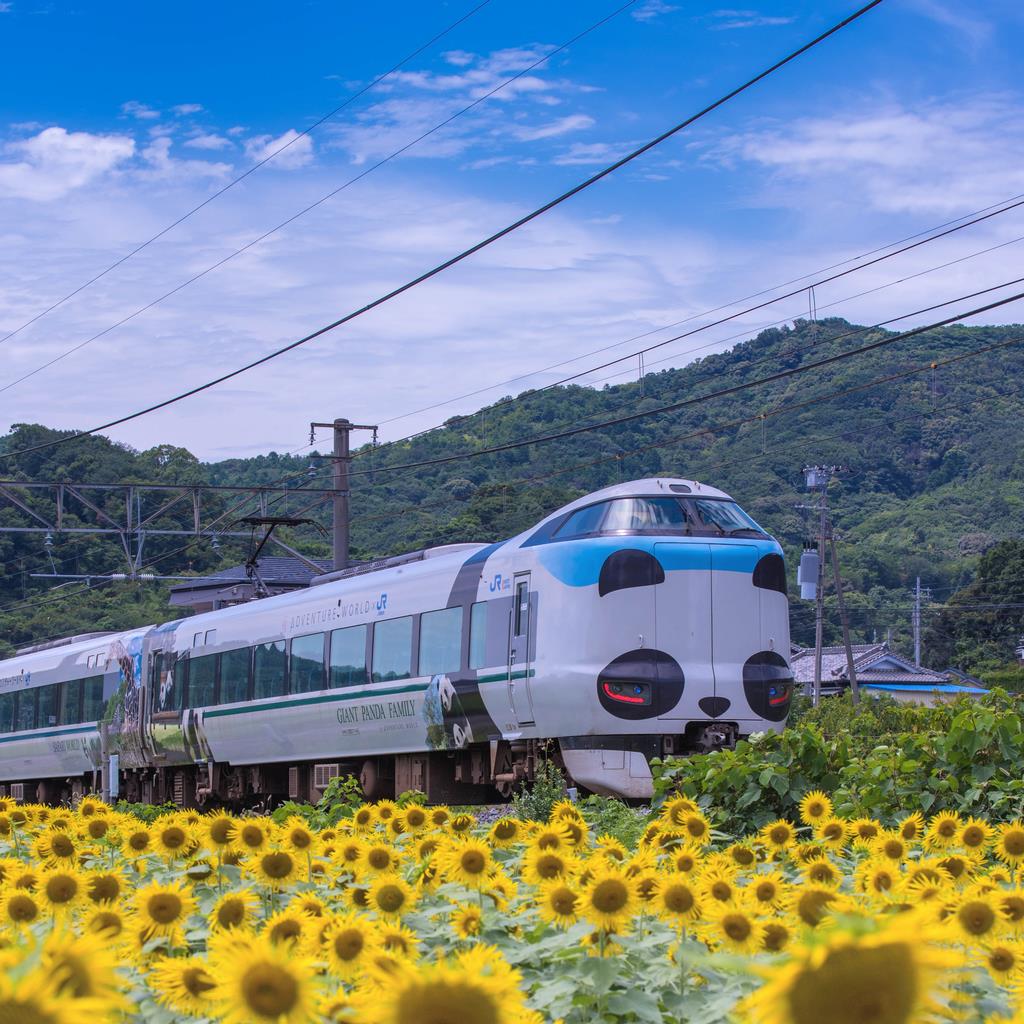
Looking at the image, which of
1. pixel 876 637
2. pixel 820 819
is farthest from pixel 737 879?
pixel 876 637

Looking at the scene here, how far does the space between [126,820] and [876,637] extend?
7751 centimetres

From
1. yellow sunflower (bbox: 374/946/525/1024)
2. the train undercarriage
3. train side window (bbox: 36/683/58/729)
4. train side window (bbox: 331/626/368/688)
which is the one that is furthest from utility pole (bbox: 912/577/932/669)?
yellow sunflower (bbox: 374/946/525/1024)

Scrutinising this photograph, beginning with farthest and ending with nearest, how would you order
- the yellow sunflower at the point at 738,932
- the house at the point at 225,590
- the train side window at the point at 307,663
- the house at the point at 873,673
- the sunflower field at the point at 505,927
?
the house at the point at 873,673, the house at the point at 225,590, the train side window at the point at 307,663, the yellow sunflower at the point at 738,932, the sunflower field at the point at 505,927

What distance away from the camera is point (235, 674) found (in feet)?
69.4

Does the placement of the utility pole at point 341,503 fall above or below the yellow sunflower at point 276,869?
above

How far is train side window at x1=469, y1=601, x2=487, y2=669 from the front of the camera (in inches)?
624

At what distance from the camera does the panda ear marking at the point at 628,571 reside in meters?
14.8

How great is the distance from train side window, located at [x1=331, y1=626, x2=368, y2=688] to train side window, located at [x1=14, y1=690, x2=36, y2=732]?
12040 millimetres

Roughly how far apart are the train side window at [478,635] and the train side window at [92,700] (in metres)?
11.8

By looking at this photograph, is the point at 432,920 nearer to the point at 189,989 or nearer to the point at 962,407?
the point at 189,989

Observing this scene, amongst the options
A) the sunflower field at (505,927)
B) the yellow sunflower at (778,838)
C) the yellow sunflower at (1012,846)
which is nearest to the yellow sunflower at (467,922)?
the sunflower field at (505,927)

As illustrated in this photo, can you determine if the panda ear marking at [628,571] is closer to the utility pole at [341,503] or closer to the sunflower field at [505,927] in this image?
the sunflower field at [505,927]

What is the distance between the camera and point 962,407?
218 ft

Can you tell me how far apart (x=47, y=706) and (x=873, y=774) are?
22031 millimetres
